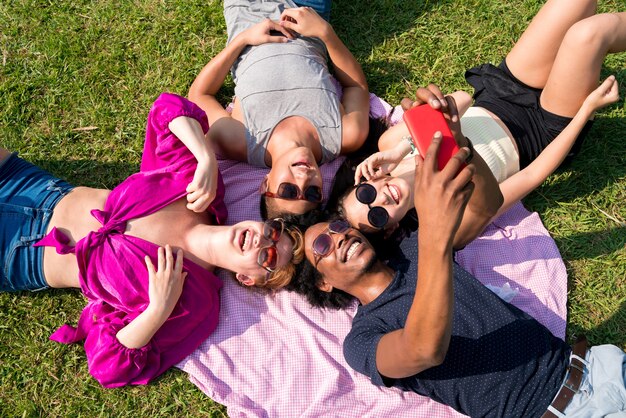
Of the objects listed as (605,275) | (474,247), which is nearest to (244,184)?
(474,247)

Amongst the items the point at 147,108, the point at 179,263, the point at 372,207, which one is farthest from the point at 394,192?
the point at 147,108

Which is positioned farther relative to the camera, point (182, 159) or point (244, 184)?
point (244, 184)

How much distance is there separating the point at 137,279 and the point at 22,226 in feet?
3.47

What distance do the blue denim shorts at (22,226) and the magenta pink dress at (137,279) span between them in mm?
219

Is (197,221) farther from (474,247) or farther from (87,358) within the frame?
(474,247)

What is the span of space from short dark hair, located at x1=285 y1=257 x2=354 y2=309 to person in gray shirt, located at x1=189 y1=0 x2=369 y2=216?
554 mm

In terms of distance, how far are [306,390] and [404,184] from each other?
1765 millimetres

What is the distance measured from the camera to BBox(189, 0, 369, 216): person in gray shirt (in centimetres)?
475

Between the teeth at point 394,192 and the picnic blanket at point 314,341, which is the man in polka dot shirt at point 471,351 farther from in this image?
the picnic blanket at point 314,341

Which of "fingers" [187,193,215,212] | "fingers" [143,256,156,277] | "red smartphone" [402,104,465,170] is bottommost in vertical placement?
"fingers" [143,256,156,277]

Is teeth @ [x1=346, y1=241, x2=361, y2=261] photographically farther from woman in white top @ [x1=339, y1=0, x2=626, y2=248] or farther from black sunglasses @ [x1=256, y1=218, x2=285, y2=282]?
black sunglasses @ [x1=256, y1=218, x2=285, y2=282]

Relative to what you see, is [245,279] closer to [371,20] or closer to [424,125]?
[424,125]

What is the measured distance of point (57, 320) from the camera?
4.58 metres

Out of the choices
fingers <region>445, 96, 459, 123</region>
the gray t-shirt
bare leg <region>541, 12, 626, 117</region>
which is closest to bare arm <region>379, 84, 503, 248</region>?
fingers <region>445, 96, 459, 123</region>
